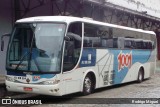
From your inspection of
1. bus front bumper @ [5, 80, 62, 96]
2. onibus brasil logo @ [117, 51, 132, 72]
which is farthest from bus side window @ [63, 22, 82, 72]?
onibus brasil logo @ [117, 51, 132, 72]

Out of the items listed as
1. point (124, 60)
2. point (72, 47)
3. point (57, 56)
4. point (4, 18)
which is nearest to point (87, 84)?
point (72, 47)

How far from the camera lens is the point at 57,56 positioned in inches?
445

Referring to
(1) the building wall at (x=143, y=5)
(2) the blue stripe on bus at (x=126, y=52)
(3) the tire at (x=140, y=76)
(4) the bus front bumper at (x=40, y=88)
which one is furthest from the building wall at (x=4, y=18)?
(1) the building wall at (x=143, y=5)

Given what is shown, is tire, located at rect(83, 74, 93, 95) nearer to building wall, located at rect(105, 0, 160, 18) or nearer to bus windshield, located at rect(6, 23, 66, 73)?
bus windshield, located at rect(6, 23, 66, 73)

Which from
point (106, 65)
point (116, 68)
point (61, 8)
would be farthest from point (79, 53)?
Answer: point (61, 8)

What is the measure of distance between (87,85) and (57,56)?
234cm

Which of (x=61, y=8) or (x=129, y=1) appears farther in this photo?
(x=129, y=1)

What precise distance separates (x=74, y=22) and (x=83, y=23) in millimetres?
660

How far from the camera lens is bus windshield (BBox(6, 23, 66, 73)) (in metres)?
11.3

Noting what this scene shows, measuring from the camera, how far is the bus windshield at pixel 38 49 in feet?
37.0

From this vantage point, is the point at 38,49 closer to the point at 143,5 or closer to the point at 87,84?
the point at 87,84

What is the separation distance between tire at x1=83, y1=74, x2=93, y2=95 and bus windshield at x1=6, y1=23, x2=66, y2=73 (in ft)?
6.66

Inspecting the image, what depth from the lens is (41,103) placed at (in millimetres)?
11570

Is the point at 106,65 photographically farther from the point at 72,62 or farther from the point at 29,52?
the point at 29,52
